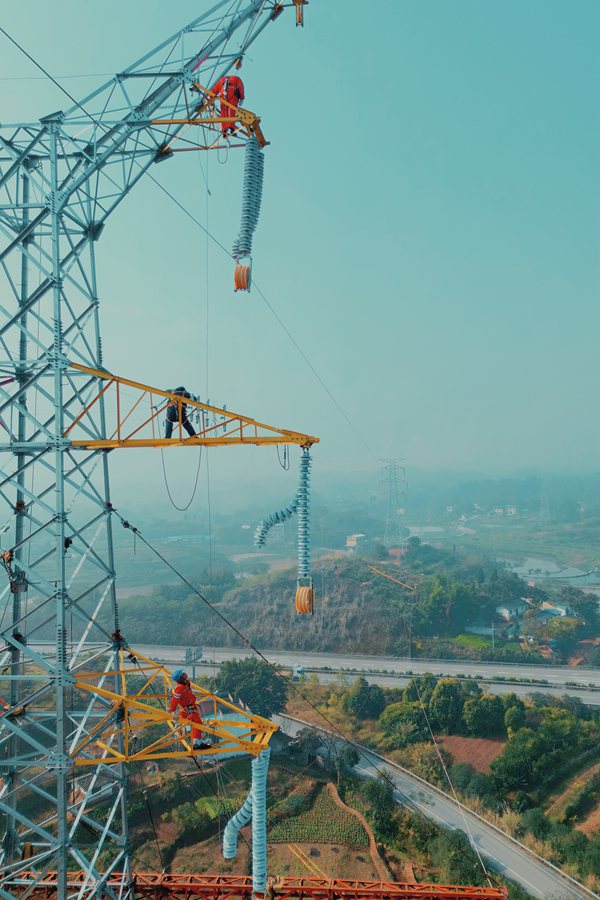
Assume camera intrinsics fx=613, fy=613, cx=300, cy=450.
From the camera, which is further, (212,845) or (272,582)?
(272,582)

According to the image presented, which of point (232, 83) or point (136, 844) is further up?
point (232, 83)

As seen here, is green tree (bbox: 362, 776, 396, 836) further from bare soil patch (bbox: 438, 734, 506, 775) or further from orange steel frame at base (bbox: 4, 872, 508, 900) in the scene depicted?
orange steel frame at base (bbox: 4, 872, 508, 900)

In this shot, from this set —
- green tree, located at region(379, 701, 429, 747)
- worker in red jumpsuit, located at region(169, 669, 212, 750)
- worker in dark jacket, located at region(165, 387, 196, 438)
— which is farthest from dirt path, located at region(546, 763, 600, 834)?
worker in dark jacket, located at region(165, 387, 196, 438)

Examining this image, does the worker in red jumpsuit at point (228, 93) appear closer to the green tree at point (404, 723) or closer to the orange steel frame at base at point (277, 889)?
the orange steel frame at base at point (277, 889)

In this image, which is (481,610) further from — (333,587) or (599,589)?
(599,589)

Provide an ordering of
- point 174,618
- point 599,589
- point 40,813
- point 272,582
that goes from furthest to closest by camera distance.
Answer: point 599,589 → point 272,582 → point 174,618 → point 40,813

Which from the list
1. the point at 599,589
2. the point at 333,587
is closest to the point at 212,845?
the point at 333,587

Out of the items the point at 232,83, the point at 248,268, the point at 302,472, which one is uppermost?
the point at 232,83
